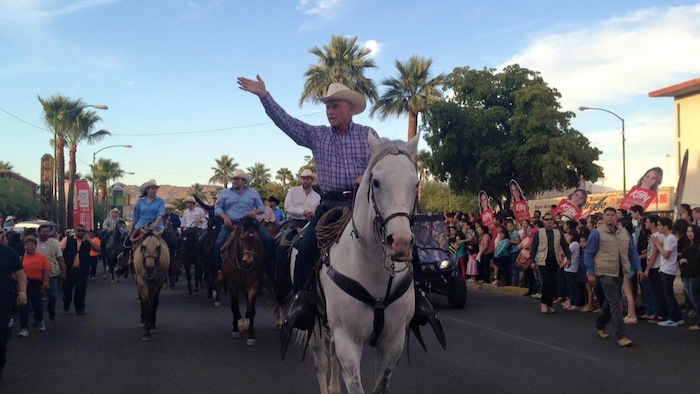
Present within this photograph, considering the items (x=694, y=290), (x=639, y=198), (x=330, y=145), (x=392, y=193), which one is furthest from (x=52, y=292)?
(x=639, y=198)

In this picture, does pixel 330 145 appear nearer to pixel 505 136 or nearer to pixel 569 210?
pixel 569 210

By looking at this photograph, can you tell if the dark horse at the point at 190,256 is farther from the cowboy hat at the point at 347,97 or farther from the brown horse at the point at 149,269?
the cowboy hat at the point at 347,97

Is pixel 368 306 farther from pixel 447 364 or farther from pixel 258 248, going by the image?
pixel 258 248

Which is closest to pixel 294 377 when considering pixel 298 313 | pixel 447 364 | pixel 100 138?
pixel 447 364

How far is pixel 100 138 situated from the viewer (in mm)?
52031

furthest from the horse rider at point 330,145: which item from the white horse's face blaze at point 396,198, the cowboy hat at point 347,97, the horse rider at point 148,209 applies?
the horse rider at point 148,209

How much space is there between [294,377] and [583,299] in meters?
9.30

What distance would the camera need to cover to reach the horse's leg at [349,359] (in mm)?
4773

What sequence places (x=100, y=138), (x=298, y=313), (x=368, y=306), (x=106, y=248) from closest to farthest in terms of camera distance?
1. (x=368, y=306)
2. (x=298, y=313)
3. (x=106, y=248)
4. (x=100, y=138)

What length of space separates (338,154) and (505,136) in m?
33.1

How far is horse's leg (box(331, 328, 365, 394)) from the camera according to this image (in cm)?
477

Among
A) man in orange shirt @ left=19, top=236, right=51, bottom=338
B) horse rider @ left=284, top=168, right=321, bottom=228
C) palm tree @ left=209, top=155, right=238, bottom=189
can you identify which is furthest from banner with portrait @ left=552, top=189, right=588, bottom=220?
palm tree @ left=209, top=155, right=238, bottom=189

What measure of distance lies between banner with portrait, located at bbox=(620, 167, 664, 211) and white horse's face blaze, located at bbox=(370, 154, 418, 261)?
46.3 ft

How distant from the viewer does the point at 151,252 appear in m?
11.8
